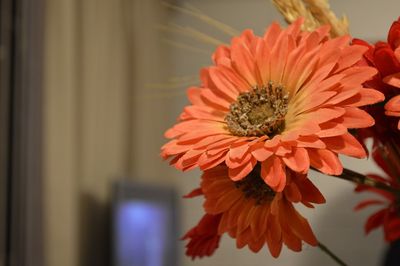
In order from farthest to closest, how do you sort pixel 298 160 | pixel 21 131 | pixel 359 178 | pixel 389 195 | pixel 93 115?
pixel 93 115 < pixel 21 131 < pixel 389 195 < pixel 359 178 < pixel 298 160

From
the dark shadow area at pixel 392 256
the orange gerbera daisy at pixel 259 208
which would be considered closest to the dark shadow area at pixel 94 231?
the dark shadow area at pixel 392 256

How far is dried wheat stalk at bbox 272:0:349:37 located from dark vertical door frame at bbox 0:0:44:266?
1215 mm

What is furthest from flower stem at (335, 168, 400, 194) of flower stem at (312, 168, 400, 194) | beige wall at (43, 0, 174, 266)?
beige wall at (43, 0, 174, 266)

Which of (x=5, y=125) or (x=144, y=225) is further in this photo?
(x=144, y=225)

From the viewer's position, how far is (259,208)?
0.49 metres

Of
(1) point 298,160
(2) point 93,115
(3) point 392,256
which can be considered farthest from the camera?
(2) point 93,115

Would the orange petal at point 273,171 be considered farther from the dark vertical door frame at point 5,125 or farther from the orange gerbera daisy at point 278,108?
the dark vertical door frame at point 5,125

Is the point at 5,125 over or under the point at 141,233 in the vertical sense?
over

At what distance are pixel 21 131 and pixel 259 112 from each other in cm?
131

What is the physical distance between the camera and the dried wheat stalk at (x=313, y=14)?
1.80 ft

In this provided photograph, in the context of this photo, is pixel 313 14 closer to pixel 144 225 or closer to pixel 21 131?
pixel 21 131

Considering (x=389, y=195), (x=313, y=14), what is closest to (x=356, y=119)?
(x=313, y=14)

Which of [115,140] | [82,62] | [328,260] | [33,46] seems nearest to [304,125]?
[328,260]

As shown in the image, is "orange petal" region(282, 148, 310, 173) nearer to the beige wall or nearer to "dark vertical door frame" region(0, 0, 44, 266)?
the beige wall
